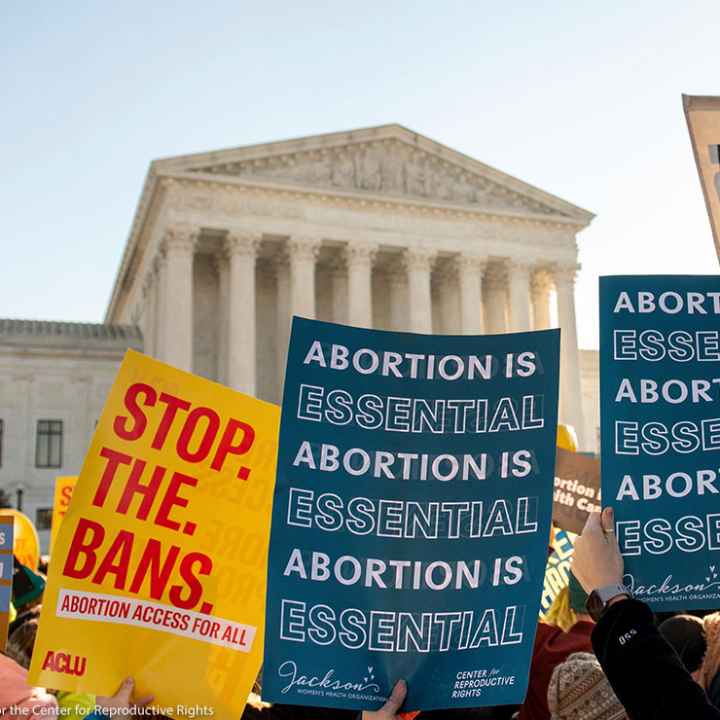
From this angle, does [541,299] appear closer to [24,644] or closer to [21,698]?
[24,644]

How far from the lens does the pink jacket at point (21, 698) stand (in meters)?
3.48

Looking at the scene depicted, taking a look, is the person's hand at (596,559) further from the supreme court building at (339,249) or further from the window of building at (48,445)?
A: the window of building at (48,445)

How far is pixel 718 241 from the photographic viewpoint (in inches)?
158

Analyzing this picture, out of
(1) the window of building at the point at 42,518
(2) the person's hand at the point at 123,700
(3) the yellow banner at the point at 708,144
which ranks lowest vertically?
(1) the window of building at the point at 42,518

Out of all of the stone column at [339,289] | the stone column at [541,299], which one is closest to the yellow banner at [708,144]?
the stone column at [339,289]

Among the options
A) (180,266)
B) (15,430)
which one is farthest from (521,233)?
(15,430)

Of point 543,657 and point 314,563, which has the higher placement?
point 314,563

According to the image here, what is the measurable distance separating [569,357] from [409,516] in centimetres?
4830

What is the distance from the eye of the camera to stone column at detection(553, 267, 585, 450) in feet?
164

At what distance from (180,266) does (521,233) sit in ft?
60.5

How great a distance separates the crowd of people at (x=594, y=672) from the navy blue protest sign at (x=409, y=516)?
19cm

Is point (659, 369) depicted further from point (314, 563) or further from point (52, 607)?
point (52, 607)

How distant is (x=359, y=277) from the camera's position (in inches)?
1909

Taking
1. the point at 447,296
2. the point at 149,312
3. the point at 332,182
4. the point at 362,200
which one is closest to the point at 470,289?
the point at 447,296
